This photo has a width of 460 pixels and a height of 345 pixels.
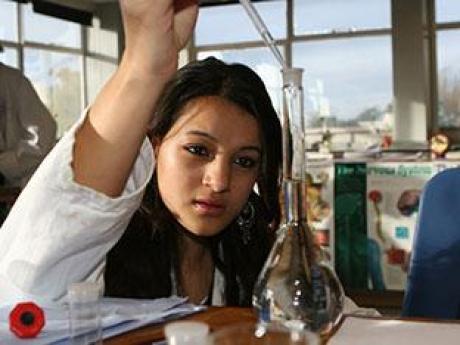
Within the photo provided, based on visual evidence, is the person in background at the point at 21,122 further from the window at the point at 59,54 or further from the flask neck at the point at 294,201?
the window at the point at 59,54

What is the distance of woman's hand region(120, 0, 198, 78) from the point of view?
740 millimetres

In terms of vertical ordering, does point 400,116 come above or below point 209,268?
above

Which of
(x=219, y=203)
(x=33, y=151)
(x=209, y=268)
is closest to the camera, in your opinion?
(x=219, y=203)

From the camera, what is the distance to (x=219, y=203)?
3.21 ft

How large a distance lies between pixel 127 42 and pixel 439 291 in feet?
2.64

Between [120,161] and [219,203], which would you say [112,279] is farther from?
[120,161]

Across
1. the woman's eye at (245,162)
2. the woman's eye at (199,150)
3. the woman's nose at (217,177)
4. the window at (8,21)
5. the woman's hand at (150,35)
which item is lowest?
the woman's nose at (217,177)

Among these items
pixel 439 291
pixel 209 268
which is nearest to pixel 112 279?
pixel 209 268

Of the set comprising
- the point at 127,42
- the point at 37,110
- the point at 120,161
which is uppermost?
the point at 37,110

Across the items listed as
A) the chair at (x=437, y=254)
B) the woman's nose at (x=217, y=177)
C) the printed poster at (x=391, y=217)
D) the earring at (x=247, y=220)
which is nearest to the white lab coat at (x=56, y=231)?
the woman's nose at (x=217, y=177)

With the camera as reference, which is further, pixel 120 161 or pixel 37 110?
pixel 37 110

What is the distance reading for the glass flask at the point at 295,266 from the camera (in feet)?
2.30

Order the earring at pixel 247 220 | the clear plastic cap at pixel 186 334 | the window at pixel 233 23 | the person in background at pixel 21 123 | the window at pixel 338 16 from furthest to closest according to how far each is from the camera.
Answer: the window at pixel 233 23 → the window at pixel 338 16 → the person in background at pixel 21 123 → the earring at pixel 247 220 → the clear plastic cap at pixel 186 334

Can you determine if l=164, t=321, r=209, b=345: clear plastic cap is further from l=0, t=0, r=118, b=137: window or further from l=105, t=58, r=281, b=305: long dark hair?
l=0, t=0, r=118, b=137: window
